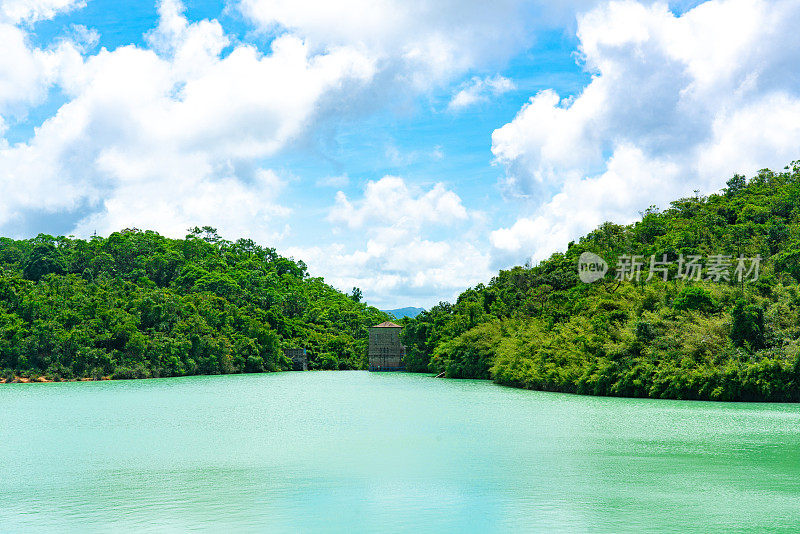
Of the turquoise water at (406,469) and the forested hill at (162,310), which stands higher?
the forested hill at (162,310)

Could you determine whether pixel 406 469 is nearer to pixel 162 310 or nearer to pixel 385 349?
pixel 162 310

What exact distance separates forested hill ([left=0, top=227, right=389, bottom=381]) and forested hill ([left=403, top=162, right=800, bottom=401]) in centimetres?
1698

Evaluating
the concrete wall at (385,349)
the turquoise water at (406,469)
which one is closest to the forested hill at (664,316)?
the turquoise water at (406,469)

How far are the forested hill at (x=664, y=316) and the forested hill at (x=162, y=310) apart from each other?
1698 centimetres

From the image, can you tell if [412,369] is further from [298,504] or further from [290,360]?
[298,504]

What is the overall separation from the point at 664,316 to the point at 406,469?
18414 millimetres

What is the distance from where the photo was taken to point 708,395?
82.5ft

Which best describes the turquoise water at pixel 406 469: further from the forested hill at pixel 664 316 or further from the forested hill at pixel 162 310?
the forested hill at pixel 162 310

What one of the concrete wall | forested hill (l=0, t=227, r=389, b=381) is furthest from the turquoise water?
the concrete wall

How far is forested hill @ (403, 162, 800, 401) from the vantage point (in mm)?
24688

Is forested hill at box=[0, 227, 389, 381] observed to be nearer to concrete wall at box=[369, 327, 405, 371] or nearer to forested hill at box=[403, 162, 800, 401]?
concrete wall at box=[369, 327, 405, 371]

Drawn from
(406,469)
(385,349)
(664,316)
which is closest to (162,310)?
(385,349)

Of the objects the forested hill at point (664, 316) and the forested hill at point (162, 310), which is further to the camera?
the forested hill at point (162, 310)

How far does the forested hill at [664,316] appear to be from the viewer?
2469cm
